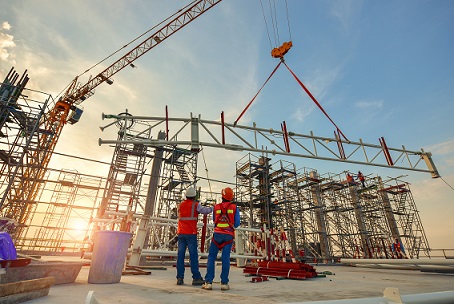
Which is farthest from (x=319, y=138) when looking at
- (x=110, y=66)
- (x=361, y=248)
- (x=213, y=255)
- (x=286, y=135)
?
(x=110, y=66)

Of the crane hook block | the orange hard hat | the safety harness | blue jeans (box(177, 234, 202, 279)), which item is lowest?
blue jeans (box(177, 234, 202, 279))

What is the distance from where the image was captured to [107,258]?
4312mm

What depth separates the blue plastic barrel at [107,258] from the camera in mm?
4235

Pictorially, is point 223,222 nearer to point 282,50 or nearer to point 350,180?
point 282,50

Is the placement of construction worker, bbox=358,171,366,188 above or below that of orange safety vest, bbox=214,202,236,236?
above

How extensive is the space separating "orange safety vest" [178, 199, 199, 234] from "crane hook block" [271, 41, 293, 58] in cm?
940

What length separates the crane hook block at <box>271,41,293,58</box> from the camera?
11320 mm

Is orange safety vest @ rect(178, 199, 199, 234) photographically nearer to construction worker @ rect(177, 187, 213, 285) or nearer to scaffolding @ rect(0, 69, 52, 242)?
construction worker @ rect(177, 187, 213, 285)

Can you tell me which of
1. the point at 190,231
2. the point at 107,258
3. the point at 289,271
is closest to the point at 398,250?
the point at 289,271

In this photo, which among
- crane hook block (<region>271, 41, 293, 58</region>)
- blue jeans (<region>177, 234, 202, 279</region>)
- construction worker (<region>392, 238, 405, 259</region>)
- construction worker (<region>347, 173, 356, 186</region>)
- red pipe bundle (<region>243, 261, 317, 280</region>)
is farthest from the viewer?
construction worker (<region>347, 173, 356, 186</region>)

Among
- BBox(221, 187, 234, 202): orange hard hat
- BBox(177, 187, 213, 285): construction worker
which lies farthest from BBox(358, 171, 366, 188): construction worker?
BBox(177, 187, 213, 285): construction worker

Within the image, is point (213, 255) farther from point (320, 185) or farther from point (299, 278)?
point (320, 185)

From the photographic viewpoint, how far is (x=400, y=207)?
78.2ft

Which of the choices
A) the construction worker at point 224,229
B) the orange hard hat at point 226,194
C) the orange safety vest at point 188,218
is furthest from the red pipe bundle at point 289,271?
the orange hard hat at point 226,194
